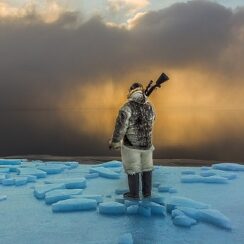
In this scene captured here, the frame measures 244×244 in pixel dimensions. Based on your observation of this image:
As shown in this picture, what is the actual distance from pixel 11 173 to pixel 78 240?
5.15 metres

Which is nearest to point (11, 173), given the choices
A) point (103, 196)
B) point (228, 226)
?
point (103, 196)

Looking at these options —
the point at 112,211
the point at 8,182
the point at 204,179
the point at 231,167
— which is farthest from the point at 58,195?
the point at 231,167

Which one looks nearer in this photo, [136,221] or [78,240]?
[78,240]

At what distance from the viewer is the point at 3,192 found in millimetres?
7562

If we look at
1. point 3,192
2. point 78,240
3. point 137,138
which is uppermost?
point 137,138

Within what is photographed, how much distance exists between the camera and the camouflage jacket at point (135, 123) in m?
6.52

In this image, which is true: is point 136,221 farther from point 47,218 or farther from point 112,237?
point 47,218

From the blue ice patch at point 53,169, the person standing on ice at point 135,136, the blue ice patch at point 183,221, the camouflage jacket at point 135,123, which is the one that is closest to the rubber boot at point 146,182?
the person standing on ice at point 135,136

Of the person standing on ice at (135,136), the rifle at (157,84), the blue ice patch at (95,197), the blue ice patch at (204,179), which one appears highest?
the rifle at (157,84)

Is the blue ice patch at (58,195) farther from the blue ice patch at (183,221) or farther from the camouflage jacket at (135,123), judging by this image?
the blue ice patch at (183,221)

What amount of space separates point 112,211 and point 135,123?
1.46 meters

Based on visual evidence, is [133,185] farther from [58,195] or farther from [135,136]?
[58,195]

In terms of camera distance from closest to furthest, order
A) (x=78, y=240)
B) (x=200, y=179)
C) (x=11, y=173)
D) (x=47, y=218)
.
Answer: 1. (x=78, y=240)
2. (x=47, y=218)
3. (x=200, y=179)
4. (x=11, y=173)

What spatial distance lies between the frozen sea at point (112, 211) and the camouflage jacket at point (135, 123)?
0.98m
